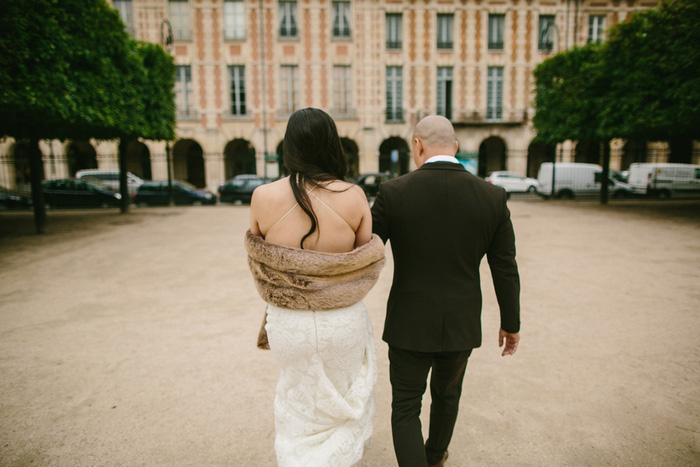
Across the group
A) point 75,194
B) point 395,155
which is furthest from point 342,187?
point 395,155

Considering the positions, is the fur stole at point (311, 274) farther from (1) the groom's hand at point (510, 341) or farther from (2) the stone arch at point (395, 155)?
(2) the stone arch at point (395, 155)

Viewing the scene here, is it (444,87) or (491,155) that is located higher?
(444,87)

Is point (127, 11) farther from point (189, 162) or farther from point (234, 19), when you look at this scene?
point (189, 162)

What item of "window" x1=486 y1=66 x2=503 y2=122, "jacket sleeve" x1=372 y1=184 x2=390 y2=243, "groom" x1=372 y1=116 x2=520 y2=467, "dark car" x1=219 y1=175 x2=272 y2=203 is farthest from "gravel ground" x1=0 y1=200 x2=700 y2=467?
"window" x1=486 y1=66 x2=503 y2=122

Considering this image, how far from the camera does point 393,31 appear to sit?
1003 inches

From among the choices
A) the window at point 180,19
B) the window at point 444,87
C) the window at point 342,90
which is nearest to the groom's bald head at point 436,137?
the window at point 342,90

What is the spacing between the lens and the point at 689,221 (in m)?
11.1

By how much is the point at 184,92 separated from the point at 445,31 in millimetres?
16645

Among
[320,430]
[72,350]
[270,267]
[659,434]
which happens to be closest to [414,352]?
[320,430]

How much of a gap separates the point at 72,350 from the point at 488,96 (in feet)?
88.8

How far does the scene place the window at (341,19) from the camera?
24.9 meters

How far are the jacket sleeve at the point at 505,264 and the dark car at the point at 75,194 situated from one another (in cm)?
2037

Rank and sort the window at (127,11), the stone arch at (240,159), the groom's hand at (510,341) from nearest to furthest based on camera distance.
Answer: the groom's hand at (510,341), the window at (127,11), the stone arch at (240,159)

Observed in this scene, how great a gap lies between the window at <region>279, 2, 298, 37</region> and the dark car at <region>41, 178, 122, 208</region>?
14.1 m
